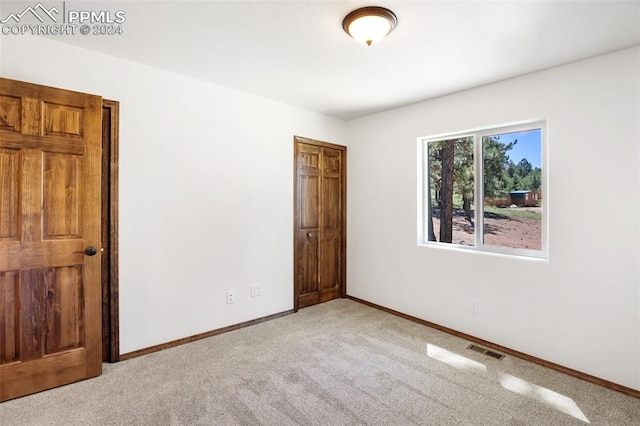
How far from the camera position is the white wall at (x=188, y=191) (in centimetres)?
259

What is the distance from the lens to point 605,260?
7.82 feet

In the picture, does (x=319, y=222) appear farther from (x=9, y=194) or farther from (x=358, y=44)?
(x=9, y=194)

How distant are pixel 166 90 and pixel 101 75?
49 centimetres

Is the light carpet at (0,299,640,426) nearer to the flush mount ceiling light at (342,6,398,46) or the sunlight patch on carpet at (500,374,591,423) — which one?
the sunlight patch on carpet at (500,374,591,423)

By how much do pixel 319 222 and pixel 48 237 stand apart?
2.76 metres

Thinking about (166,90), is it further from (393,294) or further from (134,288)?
(393,294)

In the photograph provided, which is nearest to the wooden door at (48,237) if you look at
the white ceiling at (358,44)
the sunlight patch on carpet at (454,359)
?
the white ceiling at (358,44)

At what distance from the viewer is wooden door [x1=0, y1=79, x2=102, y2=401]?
206cm

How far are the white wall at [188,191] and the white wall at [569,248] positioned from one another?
1.68 metres

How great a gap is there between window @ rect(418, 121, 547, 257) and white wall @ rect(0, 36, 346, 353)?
1683mm

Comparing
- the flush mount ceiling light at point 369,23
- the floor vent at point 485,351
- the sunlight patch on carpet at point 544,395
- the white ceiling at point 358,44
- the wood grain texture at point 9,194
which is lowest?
the sunlight patch on carpet at point 544,395

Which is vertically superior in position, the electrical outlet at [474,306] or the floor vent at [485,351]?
the electrical outlet at [474,306]

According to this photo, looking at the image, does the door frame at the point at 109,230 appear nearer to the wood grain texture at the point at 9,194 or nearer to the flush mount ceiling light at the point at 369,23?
the wood grain texture at the point at 9,194

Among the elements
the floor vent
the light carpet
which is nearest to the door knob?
the light carpet
